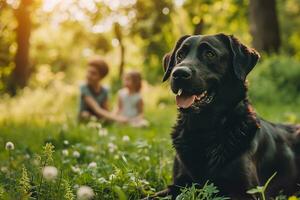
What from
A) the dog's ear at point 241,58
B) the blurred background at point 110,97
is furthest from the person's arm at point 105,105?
the dog's ear at point 241,58

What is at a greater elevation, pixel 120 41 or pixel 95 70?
pixel 120 41

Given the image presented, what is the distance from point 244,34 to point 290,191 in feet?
150

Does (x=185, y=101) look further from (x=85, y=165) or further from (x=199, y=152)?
(x=85, y=165)

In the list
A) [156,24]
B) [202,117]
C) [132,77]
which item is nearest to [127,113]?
[132,77]

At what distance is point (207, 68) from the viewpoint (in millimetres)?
4488

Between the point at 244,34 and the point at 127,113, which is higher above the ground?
the point at 244,34

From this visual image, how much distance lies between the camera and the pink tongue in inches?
174

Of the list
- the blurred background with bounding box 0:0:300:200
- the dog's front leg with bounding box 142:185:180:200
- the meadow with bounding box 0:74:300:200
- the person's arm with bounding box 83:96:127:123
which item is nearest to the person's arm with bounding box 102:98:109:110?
the person's arm with bounding box 83:96:127:123

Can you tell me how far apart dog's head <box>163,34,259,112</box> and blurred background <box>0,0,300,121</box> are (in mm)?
2069

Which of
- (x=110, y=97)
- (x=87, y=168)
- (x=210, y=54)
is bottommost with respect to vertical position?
(x=87, y=168)

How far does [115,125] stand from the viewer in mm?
10555

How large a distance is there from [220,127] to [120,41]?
3369 centimetres

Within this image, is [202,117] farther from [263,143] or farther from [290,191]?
[290,191]

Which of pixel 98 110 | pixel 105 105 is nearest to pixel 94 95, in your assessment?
pixel 105 105
